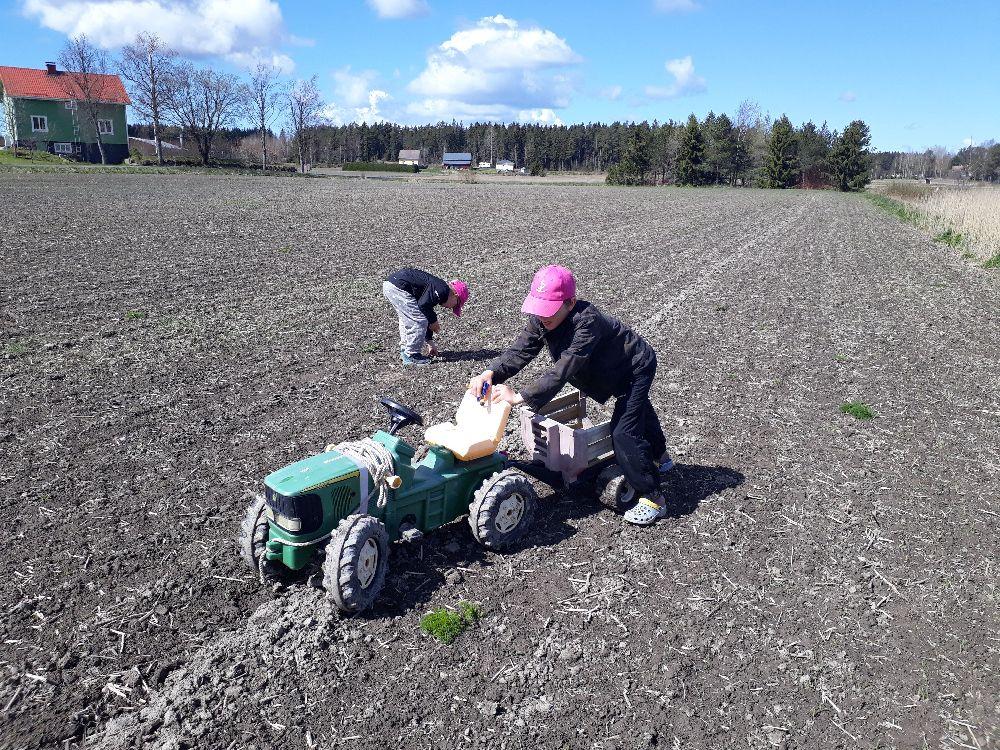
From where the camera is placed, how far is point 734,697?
4.10 meters

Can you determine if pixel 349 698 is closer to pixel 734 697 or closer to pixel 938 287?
pixel 734 697

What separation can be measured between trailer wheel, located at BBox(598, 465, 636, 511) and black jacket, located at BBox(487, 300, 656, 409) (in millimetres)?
666

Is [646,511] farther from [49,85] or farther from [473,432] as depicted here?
[49,85]

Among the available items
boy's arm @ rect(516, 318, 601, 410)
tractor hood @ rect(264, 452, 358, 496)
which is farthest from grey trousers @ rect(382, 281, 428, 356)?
tractor hood @ rect(264, 452, 358, 496)

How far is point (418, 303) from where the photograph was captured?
32.6ft

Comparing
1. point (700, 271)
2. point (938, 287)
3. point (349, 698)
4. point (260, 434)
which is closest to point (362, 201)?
point (700, 271)

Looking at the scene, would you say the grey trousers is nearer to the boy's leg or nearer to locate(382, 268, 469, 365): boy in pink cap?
locate(382, 268, 469, 365): boy in pink cap

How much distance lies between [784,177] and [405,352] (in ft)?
304

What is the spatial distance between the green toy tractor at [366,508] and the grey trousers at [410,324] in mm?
4680

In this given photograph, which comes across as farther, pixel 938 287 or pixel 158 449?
pixel 938 287

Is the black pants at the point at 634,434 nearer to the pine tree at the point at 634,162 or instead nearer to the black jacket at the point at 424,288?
the black jacket at the point at 424,288

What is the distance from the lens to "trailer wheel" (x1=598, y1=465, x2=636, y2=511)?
19.5ft

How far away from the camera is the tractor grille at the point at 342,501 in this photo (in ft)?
14.9

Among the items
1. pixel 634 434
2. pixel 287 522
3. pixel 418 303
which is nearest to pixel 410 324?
pixel 418 303
